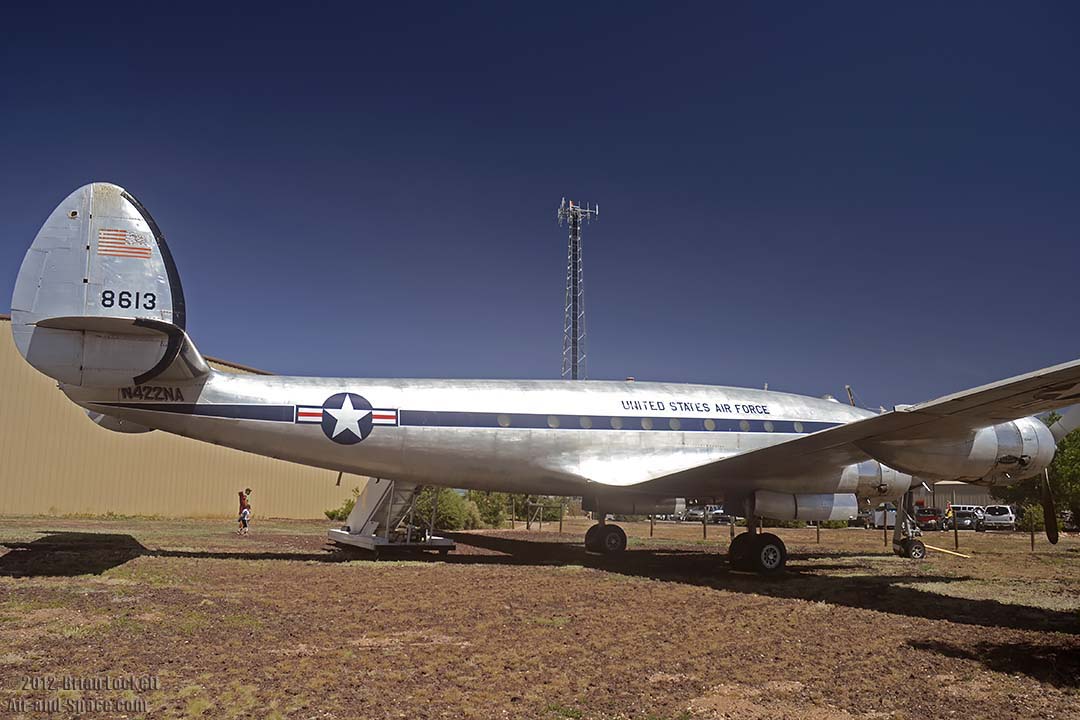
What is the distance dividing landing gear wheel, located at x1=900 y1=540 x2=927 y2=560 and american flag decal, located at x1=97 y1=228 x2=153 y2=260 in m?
16.4

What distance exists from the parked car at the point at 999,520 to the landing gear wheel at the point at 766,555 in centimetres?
3334

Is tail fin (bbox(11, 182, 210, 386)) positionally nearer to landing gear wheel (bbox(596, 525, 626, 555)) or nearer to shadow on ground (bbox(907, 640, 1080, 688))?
landing gear wheel (bbox(596, 525, 626, 555))

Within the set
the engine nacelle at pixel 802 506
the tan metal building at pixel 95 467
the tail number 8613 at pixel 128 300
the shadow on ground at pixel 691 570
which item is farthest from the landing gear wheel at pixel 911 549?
the tan metal building at pixel 95 467

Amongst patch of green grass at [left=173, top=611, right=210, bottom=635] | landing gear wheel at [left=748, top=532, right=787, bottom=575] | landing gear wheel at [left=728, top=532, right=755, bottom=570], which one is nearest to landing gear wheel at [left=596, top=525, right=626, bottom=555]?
landing gear wheel at [left=728, top=532, right=755, bottom=570]

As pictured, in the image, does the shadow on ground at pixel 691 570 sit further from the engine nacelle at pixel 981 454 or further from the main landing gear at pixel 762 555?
the engine nacelle at pixel 981 454

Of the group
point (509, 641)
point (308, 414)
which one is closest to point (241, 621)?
point (509, 641)

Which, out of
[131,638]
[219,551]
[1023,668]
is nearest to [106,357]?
[219,551]

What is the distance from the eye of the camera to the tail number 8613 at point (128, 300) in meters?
10.3

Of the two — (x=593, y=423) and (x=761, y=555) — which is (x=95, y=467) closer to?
(x=593, y=423)

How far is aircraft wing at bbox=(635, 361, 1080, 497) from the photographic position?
8.47 meters

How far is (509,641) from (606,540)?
1021cm

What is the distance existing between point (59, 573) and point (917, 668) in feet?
33.4

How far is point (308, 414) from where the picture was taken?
12242mm

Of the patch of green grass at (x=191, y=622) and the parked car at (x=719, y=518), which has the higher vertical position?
the patch of green grass at (x=191, y=622)
